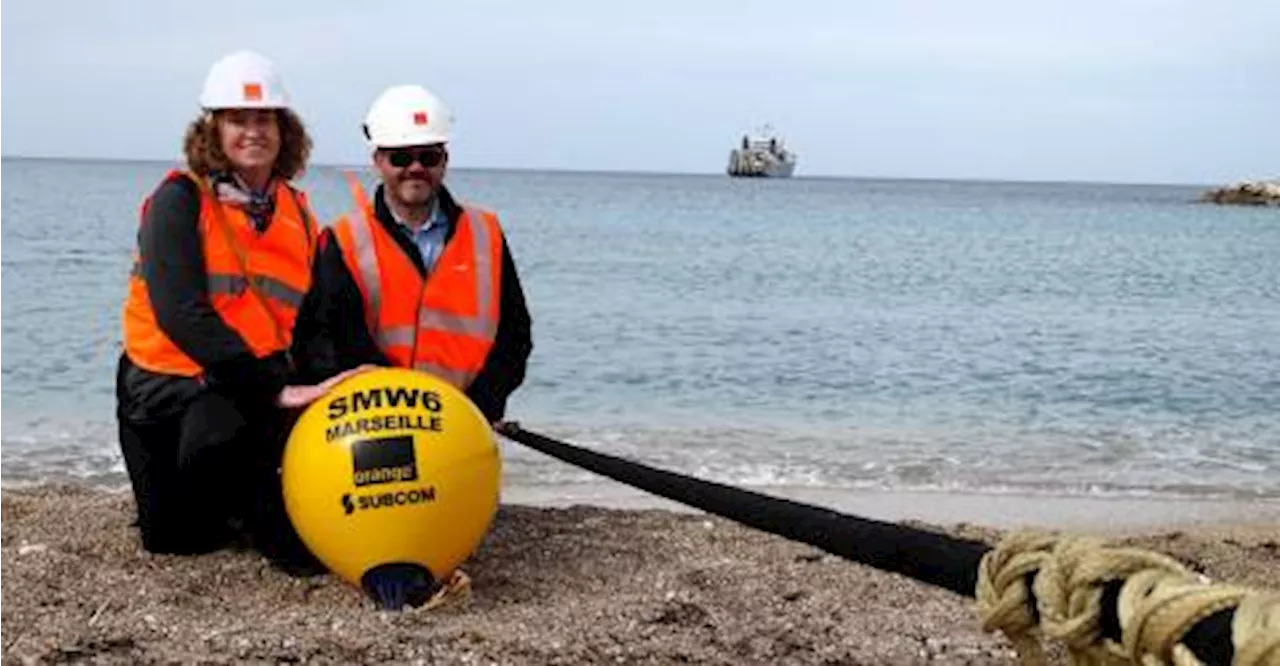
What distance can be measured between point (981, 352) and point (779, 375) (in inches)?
149

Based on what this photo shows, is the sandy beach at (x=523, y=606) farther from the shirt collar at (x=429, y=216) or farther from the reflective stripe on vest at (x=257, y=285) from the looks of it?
the shirt collar at (x=429, y=216)

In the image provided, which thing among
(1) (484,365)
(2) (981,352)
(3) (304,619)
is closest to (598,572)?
(1) (484,365)

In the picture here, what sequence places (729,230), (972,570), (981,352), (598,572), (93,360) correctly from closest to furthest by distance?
(972,570), (598,572), (93,360), (981,352), (729,230)

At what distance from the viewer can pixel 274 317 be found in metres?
5.66

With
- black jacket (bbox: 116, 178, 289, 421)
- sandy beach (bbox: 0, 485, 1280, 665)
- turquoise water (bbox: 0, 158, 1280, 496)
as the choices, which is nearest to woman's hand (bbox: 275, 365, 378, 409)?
black jacket (bbox: 116, 178, 289, 421)

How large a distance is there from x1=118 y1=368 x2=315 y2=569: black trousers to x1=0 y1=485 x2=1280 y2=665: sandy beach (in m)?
0.10

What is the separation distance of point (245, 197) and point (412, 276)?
65cm

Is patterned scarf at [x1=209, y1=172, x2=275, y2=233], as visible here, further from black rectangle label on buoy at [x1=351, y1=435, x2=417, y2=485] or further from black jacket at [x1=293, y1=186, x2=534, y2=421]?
black rectangle label on buoy at [x1=351, y1=435, x2=417, y2=485]

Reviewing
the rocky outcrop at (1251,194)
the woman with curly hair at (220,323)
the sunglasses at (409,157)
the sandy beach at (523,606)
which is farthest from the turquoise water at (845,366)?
the rocky outcrop at (1251,194)

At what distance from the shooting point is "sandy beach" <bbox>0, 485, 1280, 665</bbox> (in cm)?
465

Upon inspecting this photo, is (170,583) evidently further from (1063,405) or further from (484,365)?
(1063,405)

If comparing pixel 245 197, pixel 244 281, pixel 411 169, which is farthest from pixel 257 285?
pixel 411 169

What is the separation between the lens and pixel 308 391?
5.18 m

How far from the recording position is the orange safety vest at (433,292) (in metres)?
5.35
